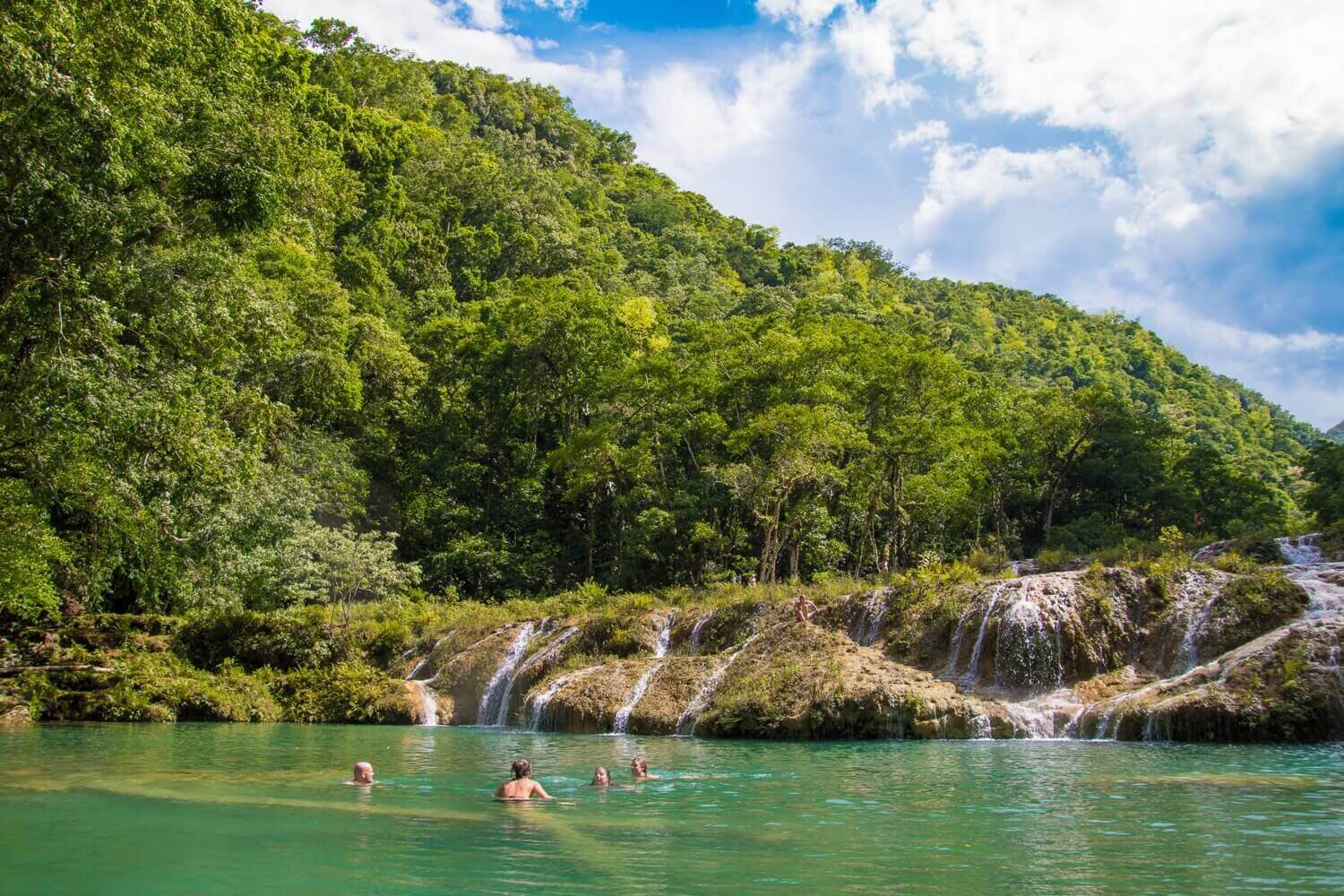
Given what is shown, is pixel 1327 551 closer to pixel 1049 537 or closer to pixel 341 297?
pixel 1049 537

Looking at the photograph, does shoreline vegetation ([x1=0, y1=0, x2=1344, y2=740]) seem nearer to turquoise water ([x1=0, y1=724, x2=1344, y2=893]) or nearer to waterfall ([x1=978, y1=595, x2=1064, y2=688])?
waterfall ([x1=978, y1=595, x2=1064, y2=688])

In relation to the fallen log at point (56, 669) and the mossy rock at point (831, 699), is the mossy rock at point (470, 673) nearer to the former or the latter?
the mossy rock at point (831, 699)

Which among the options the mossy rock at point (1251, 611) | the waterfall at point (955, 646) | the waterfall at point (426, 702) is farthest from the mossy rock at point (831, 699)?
the waterfall at point (426, 702)

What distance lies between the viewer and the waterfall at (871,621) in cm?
Result: 2486

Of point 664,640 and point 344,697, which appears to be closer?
point 344,697

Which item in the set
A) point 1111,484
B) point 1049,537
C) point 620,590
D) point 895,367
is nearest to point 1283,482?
point 1111,484

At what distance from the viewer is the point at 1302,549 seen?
27.3 metres

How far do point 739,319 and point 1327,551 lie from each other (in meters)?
22.5

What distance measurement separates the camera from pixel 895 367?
3606 centimetres

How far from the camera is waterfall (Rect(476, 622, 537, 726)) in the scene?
25562mm

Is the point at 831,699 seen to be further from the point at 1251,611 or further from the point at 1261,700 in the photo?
the point at 1251,611

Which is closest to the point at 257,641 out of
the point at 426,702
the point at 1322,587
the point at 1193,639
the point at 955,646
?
the point at 426,702

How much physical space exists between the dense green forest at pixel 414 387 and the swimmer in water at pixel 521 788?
6.24m

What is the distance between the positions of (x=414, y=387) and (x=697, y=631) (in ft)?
78.8
